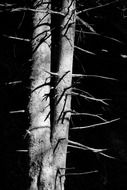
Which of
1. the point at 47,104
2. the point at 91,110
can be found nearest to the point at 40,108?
the point at 47,104

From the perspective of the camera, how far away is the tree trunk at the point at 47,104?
2732 mm

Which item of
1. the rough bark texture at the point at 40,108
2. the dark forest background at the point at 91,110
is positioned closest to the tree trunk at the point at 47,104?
the rough bark texture at the point at 40,108

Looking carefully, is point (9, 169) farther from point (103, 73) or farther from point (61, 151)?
point (61, 151)

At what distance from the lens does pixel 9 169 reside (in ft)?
18.3

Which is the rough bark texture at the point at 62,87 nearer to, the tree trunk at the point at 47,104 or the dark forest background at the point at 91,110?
the tree trunk at the point at 47,104

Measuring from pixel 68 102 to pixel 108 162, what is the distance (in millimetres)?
2937

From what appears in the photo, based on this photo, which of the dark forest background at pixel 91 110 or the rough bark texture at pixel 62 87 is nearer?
the rough bark texture at pixel 62 87

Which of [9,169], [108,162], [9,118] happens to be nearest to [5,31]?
[9,118]

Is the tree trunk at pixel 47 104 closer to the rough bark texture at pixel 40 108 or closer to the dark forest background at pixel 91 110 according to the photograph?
the rough bark texture at pixel 40 108

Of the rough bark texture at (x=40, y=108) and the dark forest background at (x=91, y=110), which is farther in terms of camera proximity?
the dark forest background at (x=91, y=110)

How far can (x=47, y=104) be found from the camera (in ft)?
9.16

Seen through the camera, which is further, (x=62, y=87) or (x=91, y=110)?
(x=91, y=110)

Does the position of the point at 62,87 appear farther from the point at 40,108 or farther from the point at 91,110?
the point at 91,110

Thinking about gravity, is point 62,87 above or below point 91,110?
above
